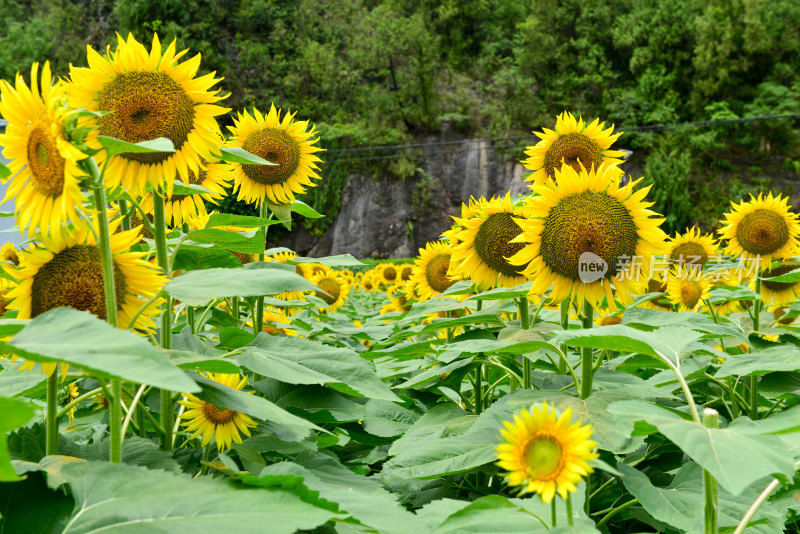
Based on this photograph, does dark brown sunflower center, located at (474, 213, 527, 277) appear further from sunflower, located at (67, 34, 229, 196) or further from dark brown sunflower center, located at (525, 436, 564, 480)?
dark brown sunflower center, located at (525, 436, 564, 480)

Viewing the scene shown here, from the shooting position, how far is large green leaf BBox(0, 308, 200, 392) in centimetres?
61

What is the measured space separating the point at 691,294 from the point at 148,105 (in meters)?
2.23

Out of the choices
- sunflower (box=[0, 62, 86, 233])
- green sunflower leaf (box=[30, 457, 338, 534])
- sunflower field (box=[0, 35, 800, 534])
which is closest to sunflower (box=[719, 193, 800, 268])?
sunflower field (box=[0, 35, 800, 534])

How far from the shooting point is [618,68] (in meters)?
24.3

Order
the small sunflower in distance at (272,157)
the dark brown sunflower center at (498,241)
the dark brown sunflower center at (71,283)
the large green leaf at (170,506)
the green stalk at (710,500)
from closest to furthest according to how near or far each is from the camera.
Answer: the large green leaf at (170,506)
the green stalk at (710,500)
the dark brown sunflower center at (71,283)
the dark brown sunflower center at (498,241)
the small sunflower in distance at (272,157)

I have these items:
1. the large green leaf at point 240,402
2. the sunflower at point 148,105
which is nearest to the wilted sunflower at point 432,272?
the sunflower at point 148,105

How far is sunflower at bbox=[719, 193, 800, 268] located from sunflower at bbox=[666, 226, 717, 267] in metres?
0.15

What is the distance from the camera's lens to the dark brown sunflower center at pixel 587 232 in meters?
1.38

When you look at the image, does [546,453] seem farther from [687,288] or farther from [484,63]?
[484,63]

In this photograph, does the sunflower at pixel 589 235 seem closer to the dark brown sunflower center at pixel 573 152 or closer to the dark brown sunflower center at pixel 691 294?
the dark brown sunflower center at pixel 573 152

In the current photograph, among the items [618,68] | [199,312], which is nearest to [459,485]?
[199,312]

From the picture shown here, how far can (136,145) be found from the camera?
2.84ft

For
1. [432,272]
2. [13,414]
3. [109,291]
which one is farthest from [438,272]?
[13,414]

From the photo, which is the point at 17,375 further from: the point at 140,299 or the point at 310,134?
the point at 310,134
